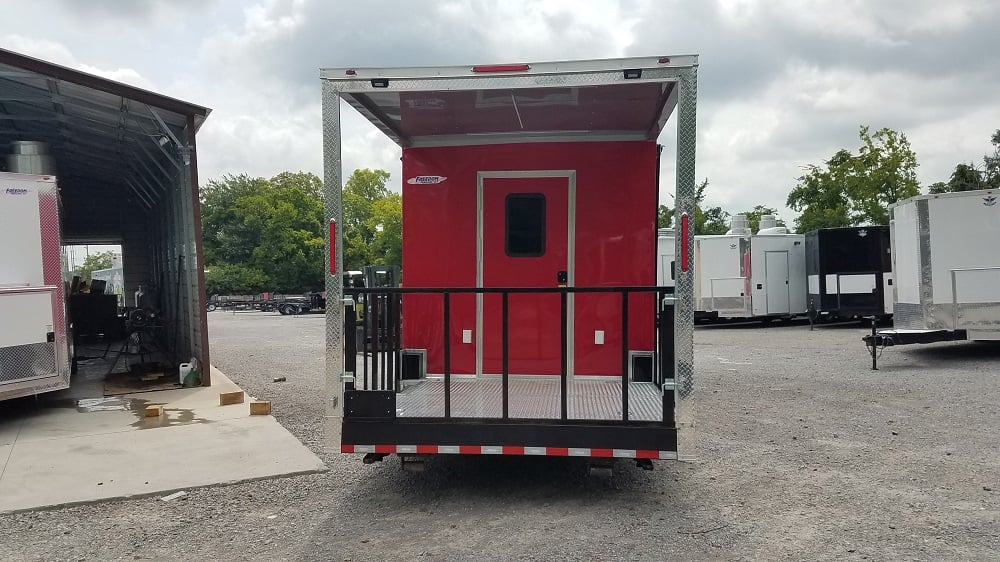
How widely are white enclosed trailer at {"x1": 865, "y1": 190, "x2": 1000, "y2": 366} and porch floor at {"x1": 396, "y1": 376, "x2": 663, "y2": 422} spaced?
7822 millimetres

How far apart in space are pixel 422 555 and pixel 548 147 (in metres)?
3.70

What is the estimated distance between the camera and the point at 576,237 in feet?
20.8

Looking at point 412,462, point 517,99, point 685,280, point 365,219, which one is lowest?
point 412,462

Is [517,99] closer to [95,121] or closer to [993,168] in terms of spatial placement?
[95,121]

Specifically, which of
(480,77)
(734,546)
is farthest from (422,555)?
(480,77)

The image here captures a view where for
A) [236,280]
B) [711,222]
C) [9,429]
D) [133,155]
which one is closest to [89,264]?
[236,280]

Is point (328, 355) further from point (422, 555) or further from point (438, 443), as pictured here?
point (422, 555)

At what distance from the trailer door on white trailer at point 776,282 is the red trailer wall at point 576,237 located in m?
14.9

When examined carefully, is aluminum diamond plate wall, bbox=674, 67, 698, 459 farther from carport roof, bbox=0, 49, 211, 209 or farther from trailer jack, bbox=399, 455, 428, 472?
carport roof, bbox=0, 49, 211, 209

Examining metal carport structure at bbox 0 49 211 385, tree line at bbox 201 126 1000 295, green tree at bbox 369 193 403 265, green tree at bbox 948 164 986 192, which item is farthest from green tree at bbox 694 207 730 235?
metal carport structure at bbox 0 49 211 385

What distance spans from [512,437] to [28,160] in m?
9.20

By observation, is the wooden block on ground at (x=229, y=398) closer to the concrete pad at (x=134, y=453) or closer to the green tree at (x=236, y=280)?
the concrete pad at (x=134, y=453)

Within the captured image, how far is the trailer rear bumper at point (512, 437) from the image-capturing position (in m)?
4.44

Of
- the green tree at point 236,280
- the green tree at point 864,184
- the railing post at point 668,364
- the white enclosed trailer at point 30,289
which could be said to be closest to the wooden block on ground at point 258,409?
the white enclosed trailer at point 30,289
